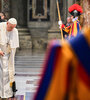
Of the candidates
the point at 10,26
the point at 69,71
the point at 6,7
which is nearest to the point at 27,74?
the point at 10,26

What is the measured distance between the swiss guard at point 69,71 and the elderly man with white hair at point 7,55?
4.14 meters

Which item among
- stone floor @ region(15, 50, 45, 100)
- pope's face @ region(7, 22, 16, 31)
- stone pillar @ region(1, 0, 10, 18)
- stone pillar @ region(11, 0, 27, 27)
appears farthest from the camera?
stone pillar @ region(11, 0, 27, 27)

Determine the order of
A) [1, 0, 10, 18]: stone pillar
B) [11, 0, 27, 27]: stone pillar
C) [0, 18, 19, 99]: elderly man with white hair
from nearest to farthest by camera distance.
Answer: [0, 18, 19, 99]: elderly man with white hair, [1, 0, 10, 18]: stone pillar, [11, 0, 27, 27]: stone pillar

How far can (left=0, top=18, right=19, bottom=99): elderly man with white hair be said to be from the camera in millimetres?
5516

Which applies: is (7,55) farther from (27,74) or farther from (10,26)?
(27,74)

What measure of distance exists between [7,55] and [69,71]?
15.1 feet

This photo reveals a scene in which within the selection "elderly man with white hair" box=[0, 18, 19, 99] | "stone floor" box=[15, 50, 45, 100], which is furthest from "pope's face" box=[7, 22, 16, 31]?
"stone floor" box=[15, 50, 45, 100]

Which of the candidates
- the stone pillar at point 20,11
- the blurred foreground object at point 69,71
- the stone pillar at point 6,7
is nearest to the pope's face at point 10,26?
the blurred foreground object at point 69,71

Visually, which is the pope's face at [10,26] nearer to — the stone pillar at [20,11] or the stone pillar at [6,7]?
the stone pillar at [6,7]

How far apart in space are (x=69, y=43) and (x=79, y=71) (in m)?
0.11

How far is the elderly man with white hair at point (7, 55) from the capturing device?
552 cm

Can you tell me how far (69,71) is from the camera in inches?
45.3

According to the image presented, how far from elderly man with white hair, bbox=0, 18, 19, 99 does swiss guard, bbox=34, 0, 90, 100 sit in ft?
13.6

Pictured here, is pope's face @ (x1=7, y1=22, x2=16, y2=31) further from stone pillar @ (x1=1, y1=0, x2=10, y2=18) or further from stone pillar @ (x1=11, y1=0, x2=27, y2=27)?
stone pillar @ (x1=11, y1=0, x2=27, y2=27)
